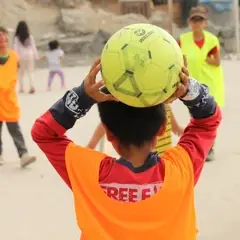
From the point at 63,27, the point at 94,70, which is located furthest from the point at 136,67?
the point at 63,27

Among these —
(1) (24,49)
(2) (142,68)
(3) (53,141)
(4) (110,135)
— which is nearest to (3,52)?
(3) (53,141)

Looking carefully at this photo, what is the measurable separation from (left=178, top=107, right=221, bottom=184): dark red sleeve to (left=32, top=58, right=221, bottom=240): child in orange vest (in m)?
0.05

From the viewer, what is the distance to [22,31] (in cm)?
1501

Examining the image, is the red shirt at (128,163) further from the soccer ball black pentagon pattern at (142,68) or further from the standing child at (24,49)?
the standing child at (24,49)

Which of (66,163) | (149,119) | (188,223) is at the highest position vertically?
(149,119)

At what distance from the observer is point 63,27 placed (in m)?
27.7

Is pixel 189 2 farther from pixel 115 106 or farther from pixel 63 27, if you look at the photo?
pixel 115 106

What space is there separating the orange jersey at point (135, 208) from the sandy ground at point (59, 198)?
2.69m

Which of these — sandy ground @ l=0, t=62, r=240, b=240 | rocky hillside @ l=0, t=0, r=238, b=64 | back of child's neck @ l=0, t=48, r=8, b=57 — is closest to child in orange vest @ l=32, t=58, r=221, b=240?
sandy ground @ l=0, t=62, r=240, b=240

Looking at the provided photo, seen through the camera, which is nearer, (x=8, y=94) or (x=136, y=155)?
(x=136, y=155)

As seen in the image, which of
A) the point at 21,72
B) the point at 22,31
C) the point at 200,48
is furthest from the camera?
the point at 21,72

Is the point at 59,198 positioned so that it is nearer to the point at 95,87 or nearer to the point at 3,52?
the point at 3,52

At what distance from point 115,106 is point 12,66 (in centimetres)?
541

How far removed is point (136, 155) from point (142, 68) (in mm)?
281
